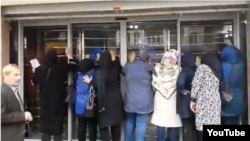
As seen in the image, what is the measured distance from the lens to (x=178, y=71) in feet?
15.8

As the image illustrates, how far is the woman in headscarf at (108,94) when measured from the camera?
4863 millimetres

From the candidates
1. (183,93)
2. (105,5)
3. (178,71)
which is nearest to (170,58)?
(178,71)

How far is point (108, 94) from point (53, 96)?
85 cm

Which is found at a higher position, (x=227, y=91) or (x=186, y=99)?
(x=227, y=91)

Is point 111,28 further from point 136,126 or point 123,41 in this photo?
point 136,126

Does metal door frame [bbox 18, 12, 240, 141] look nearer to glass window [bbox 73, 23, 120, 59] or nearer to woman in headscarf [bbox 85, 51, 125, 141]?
glass window [bbox 73, 23, 120, 59]

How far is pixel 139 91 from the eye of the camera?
15.9 ft

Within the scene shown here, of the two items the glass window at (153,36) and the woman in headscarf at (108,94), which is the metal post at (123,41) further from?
the woman in headscarf at (108,94)

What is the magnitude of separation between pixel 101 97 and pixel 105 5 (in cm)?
132

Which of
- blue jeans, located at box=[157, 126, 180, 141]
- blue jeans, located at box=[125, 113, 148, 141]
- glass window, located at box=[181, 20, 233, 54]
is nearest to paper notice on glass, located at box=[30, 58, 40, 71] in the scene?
blue jeans, located at box=[125, 113, 148, 141]

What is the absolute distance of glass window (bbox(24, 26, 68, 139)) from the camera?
18.5ft

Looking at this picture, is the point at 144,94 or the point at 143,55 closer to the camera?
the point at 144,94

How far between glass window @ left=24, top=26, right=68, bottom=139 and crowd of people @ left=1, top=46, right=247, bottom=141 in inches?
17.8

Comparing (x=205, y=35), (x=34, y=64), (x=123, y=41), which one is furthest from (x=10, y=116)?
(x=205, y=35)
